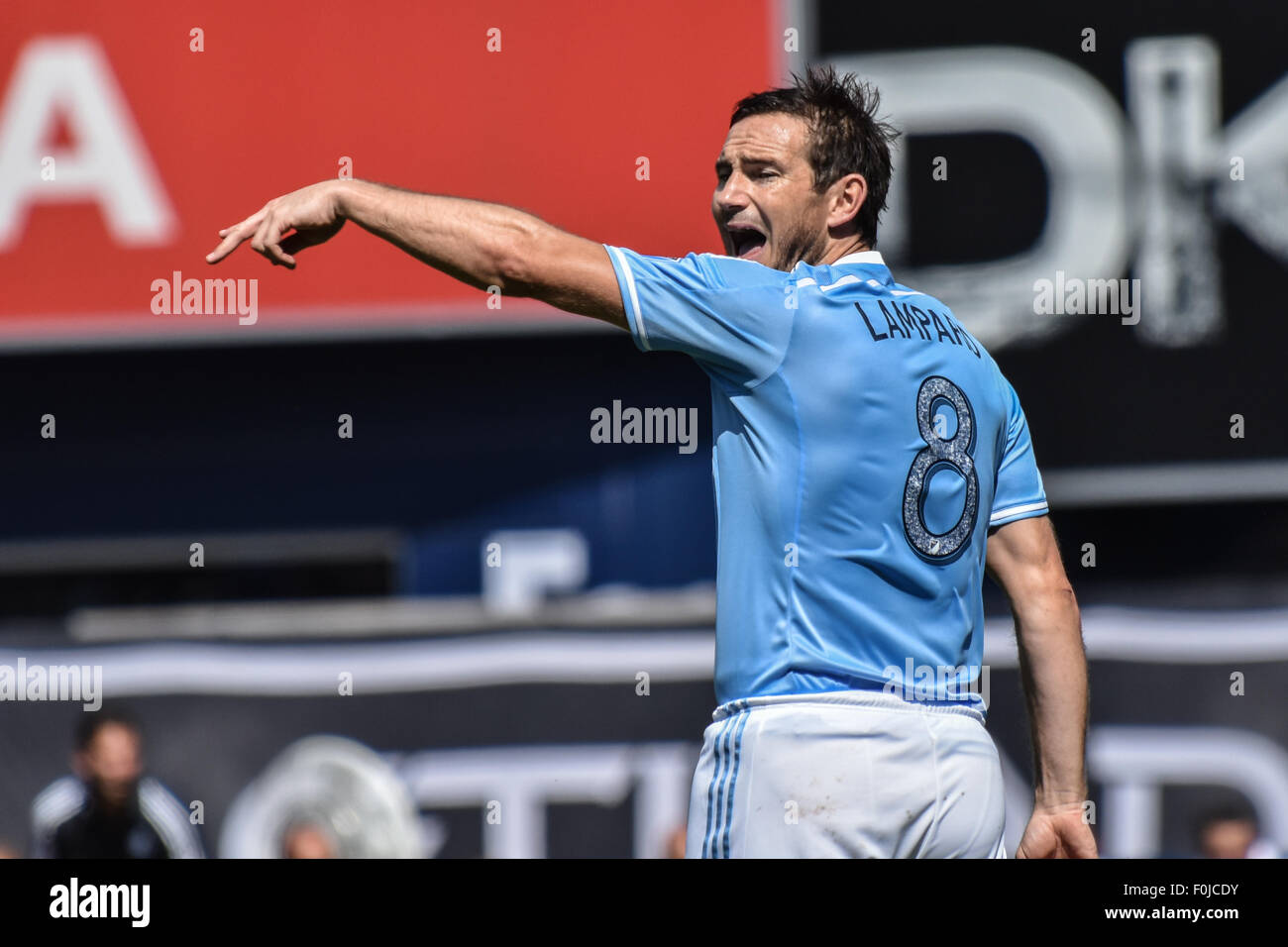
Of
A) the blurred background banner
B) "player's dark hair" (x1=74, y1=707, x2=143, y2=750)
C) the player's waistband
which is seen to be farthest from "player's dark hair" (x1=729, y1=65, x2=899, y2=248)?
the blurred background banner

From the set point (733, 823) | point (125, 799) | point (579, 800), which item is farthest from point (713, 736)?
point (125, 799)

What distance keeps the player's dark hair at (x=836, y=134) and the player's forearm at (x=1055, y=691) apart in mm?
876

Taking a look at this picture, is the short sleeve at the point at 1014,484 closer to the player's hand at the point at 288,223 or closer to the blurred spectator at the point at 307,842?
the player's hand at the point at 288,223

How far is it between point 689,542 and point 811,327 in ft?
22.5

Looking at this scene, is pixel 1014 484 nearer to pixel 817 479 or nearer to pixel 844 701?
pixel 817 479

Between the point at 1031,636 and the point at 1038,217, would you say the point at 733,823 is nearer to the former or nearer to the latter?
the point at 1031,636

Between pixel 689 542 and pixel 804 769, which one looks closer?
pixel 804 769

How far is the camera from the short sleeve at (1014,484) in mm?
3514

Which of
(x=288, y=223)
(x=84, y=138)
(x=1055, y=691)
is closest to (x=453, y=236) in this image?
(x=288, y=223)

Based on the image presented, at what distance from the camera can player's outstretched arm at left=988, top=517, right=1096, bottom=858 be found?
3.39 m

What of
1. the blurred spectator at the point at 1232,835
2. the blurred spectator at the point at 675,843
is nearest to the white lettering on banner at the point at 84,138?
the blurred spectator at the point at 675,843

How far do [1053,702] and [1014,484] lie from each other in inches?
18.5

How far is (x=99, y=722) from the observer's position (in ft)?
24.3

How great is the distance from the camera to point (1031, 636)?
135 inches
